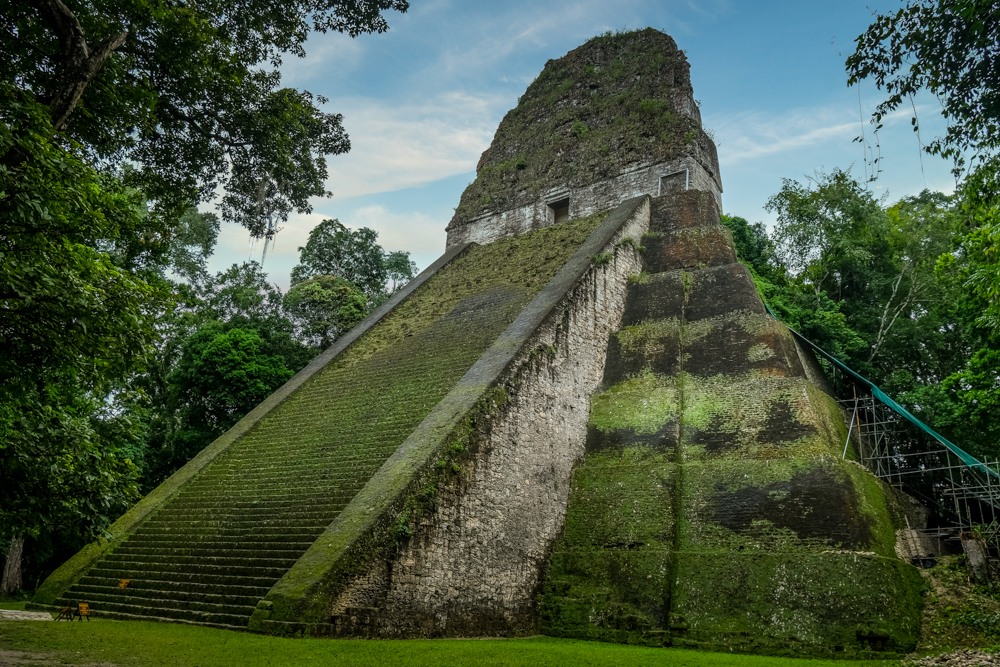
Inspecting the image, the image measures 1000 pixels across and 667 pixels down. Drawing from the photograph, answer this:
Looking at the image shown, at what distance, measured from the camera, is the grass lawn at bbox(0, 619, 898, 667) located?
462 cm

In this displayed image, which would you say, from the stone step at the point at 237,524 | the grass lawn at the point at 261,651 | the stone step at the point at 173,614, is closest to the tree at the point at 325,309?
the stone step at the point at 237,524

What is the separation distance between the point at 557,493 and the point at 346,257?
742 inches

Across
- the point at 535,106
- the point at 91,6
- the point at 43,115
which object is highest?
the point at 535,106

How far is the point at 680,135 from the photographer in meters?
15.6

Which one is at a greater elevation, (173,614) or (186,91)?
(186,91)

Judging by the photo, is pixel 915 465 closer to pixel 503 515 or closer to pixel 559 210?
pixel 503 515

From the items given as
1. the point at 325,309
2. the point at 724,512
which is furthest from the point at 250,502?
the point at 325,309

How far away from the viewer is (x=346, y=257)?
1014 inches

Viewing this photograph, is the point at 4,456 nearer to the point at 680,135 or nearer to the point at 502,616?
the point at 502,616

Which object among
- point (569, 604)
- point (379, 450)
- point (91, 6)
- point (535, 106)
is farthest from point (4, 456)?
point (535, 106)

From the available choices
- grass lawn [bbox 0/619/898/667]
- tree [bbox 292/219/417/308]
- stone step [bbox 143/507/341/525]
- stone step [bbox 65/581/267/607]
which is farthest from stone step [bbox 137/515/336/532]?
tree [bbox 292/219/417/308]

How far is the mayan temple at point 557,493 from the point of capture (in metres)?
6.74

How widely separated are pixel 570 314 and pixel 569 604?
4.43 meters

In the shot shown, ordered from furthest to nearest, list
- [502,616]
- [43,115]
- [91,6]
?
[502,616]
[91,6]
[43,115]
